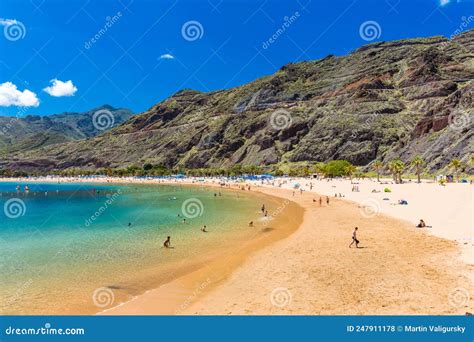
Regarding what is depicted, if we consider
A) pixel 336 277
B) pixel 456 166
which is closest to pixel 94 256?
pixel 336 277

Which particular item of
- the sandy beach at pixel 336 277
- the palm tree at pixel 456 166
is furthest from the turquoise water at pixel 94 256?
the palm tree at pixel 456 166

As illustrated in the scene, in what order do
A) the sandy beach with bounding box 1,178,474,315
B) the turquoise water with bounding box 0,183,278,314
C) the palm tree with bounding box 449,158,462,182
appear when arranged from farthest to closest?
1. the palm tree with bounding box 449,158,462,182
2. the turquoise water with bounding box 0,183,278,314
3. the sandy beach with bounding box 1,178,474,315

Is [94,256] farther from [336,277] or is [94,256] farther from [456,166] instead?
[456,166]

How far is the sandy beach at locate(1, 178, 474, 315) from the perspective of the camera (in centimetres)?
1343

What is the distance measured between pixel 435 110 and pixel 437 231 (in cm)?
11448

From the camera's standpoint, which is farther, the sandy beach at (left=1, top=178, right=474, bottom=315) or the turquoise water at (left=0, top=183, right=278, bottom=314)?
the turquoise water at (left=0, top=183, right=278, bottom=314)

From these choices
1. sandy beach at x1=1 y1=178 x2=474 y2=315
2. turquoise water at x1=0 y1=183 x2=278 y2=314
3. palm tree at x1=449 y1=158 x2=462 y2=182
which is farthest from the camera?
palm tree at x1=449 y1=158 x2=462 y2=182

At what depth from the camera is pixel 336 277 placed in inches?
672

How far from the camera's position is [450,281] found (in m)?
14.8

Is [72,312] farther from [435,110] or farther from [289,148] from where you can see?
[289,148]

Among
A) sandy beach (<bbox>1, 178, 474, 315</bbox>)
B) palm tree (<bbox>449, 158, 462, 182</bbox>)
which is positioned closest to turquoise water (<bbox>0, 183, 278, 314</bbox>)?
sandy beach (<bbox>1, 178, 474, 315</bbox>)

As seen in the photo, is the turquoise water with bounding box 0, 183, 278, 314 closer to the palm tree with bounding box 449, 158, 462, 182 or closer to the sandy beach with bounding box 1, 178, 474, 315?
the sandy beach with bounding box 1, 178, 474, 315

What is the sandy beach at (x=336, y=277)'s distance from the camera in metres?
13.4
